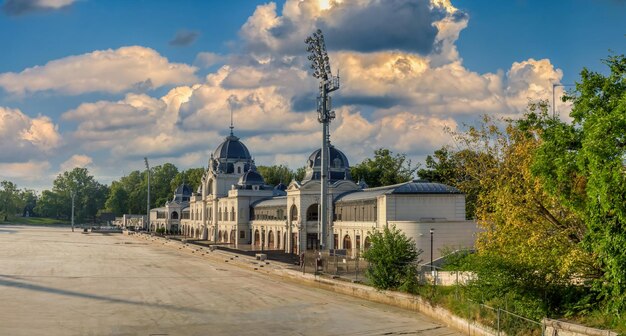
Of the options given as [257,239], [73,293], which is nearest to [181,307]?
[73,293]

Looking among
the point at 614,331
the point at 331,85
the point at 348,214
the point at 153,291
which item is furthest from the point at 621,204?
the point at 348,214

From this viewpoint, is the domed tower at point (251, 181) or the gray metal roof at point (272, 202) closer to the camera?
the gray metal roof at point (272, 202)

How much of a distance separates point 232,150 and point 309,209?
4249cm

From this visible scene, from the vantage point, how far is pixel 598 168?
23.4 metres

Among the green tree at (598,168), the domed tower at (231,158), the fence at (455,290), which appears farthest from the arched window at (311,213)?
the green tree at (598,168)

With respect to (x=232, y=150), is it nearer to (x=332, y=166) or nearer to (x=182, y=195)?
(x=332, y=166)

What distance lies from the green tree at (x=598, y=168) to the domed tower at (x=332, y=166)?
56406 mm

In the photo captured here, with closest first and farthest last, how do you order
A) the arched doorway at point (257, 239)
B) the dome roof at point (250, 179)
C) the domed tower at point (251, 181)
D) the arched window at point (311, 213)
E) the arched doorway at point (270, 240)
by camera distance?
the arched window at point (311, 213), the arched doorway at point (270, 240), the arched doorway at point (257, 239), the domed tower at point (251, 181), the dome roof at point (250, 179)

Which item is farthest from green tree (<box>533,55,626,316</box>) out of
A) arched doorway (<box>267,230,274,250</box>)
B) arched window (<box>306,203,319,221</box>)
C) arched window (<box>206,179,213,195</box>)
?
arched window (<box>206,179,213,195</box>)

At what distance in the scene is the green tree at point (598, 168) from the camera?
75.7 feet

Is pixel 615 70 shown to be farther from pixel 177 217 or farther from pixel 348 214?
pixel 177 217

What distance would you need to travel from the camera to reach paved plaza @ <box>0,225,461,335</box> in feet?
100

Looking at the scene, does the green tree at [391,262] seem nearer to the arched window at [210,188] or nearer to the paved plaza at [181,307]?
the paved plaza at [181,307]

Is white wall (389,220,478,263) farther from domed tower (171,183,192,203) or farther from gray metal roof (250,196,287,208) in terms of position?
domed tower (171,183,192,203)
